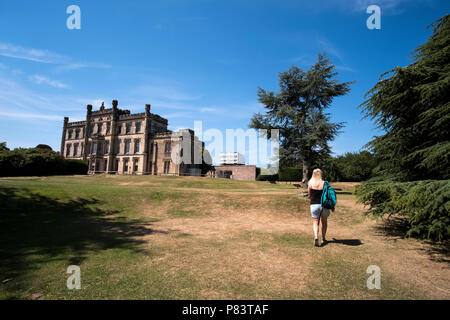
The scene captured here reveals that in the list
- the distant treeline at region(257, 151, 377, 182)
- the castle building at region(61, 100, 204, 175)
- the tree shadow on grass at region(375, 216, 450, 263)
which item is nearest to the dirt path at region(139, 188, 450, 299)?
the tree shadow on grass at region(375, 216, 450, 263)

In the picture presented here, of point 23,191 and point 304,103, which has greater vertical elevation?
point 304,103

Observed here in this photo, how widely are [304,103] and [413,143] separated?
561 inches

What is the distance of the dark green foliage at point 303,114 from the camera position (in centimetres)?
1864

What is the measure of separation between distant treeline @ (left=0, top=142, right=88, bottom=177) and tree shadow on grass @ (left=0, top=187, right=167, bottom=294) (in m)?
19.5

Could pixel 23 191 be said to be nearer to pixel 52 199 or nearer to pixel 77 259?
pixel 52 199

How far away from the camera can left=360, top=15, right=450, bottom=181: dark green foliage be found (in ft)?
19.8

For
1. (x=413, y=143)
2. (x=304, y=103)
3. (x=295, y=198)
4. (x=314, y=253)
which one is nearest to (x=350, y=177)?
(x=304, y=103)

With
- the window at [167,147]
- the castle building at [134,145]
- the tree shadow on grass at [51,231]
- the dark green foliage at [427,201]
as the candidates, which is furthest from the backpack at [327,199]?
the window at [167,147]

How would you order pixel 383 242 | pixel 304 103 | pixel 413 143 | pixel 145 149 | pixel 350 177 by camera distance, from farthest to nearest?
Answer: 1. pixel 145 149
2. pixel 350 177
3. pixel 304 103
4. pixel 413 143
5. pixel 383 242

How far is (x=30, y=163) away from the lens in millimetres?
26359

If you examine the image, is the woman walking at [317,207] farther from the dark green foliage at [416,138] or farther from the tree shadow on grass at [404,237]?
the tree shadow on grass at [404,237]

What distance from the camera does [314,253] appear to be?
17.9 ft
